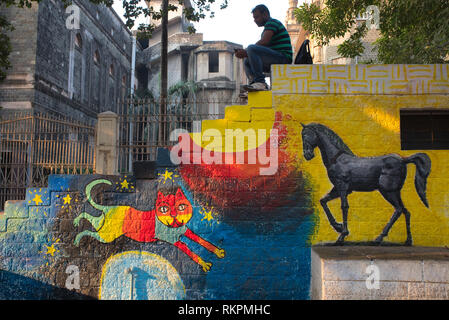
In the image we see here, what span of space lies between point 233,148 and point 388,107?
2.16 meters

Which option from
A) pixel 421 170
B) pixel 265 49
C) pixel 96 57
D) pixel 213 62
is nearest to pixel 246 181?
pixel 265 49

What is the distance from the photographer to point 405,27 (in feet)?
24.7

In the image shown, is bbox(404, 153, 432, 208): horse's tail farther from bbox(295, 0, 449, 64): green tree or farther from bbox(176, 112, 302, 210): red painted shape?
bbox(295, 0, 449, 64): green tree

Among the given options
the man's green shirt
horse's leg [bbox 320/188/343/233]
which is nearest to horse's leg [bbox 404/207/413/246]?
horse's leg [bbox 320/188/343/233]

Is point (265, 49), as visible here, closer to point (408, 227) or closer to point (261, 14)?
point (261, 14)

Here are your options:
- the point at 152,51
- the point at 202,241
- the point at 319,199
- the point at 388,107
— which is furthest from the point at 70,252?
the point at 152,51

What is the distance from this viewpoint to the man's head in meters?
5.27

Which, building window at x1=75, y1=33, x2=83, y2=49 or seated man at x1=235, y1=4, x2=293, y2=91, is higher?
building window at x1=75, y1=33, x2=83, y2=49

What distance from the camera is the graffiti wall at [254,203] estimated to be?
4707 mm

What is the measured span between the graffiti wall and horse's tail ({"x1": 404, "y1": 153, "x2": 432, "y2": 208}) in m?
0.01

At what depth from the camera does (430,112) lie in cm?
493

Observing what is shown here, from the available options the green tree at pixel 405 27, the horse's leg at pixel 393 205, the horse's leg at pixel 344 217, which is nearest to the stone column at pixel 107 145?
the horse's leg at pixel 344 217
